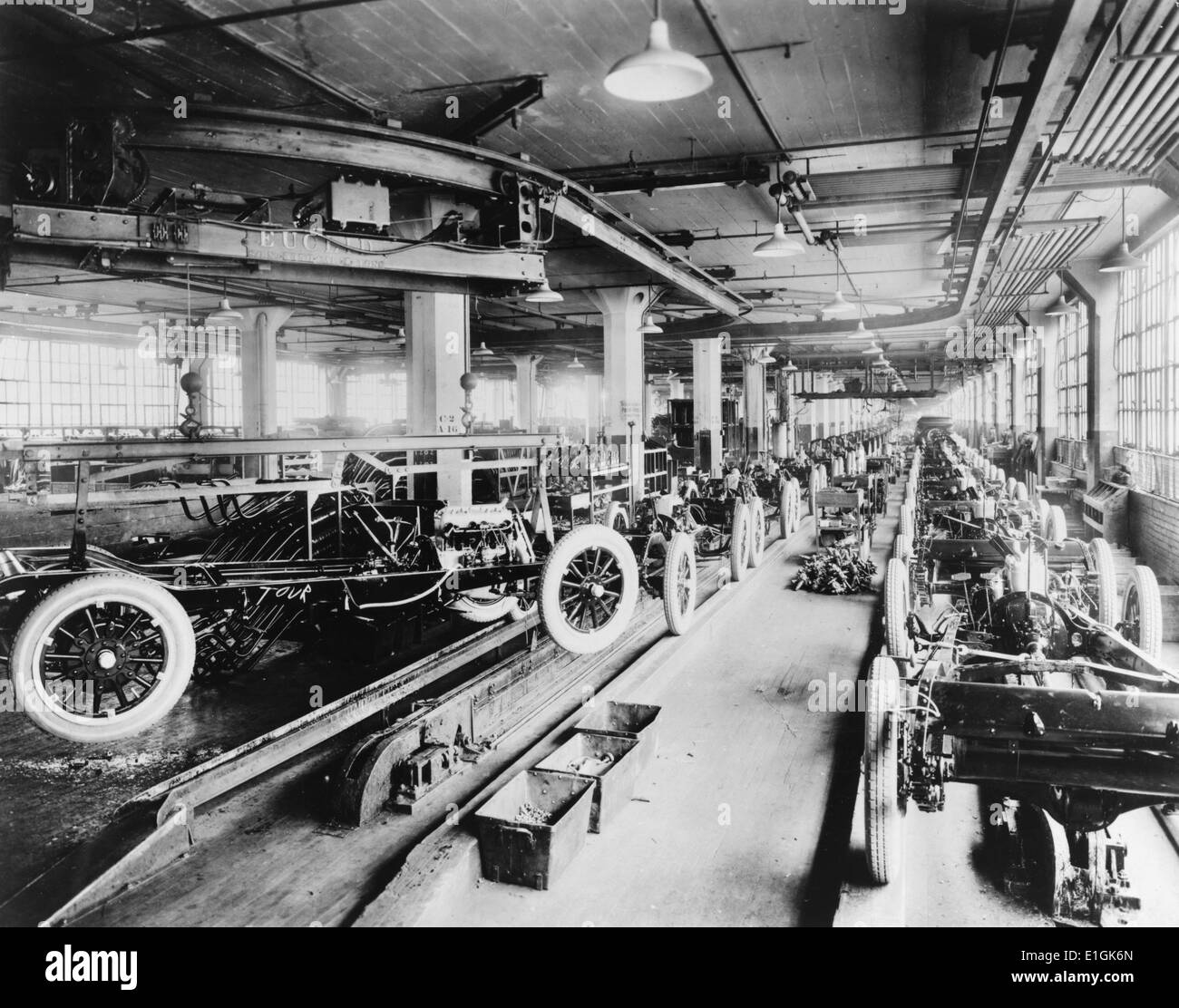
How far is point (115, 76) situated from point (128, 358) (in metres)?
22.3

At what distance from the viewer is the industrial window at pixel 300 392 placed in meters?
31.8

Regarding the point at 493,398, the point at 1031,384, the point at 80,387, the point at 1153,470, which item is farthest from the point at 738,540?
the point at 493,398

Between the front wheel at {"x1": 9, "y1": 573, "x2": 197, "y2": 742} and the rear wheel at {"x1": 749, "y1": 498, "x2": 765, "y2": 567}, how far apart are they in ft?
26.8

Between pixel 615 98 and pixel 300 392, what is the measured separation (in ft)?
94.6

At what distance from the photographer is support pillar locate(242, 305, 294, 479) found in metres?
17.9

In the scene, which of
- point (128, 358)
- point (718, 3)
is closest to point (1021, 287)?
point (718, 3)

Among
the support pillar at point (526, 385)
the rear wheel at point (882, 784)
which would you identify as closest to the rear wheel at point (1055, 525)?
the rear wheel at point (882, 784)

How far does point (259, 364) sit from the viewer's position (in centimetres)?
1812

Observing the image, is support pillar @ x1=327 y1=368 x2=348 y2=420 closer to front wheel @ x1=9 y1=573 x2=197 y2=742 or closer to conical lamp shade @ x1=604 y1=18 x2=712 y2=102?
front wheel @ x1=9 y1=573 x2=197 y2=742

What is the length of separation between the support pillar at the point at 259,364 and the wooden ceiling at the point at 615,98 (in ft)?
30.2

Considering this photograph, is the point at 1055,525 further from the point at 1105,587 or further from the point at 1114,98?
the point at 1114,98

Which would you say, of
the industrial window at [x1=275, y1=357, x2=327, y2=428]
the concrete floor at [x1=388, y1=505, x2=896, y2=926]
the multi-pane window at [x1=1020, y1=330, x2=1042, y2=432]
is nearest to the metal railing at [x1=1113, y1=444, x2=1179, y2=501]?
the concrete floor at [x1=388, y1=505, x2=896, y2=926]
